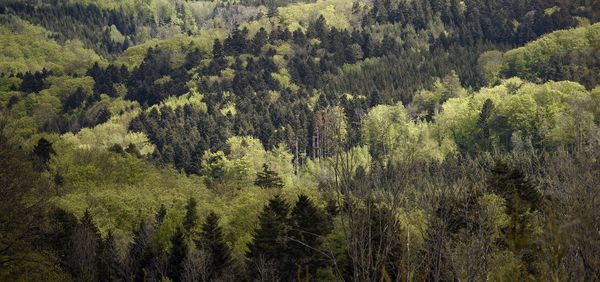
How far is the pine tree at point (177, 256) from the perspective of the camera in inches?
2122

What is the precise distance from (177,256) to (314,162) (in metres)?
83.1

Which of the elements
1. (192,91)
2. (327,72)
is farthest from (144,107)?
(327,72)

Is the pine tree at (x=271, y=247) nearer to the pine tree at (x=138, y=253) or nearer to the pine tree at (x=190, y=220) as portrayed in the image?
the pine tree at (x=138, y=253)

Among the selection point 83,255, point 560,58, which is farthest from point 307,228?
point 560,58

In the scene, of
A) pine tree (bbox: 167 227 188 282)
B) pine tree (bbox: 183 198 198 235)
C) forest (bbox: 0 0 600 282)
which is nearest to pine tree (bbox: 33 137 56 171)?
forest (bbox: 0 0 600 282)

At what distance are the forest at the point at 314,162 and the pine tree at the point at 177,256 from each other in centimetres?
15

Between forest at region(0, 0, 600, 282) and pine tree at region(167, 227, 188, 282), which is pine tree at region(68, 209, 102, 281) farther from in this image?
pine tree at region(167, 227, 188, 282)

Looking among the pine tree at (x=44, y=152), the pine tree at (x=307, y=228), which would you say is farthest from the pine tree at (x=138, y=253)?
the pine tree at (x=44, y=152)

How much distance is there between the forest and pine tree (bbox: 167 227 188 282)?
6.1 inches

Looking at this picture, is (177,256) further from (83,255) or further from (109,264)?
(83,255)

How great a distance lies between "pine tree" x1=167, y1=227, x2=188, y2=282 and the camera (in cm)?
5391

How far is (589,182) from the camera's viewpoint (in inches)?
888

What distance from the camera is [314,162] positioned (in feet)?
447

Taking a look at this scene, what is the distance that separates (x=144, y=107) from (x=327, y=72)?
4887 cm
